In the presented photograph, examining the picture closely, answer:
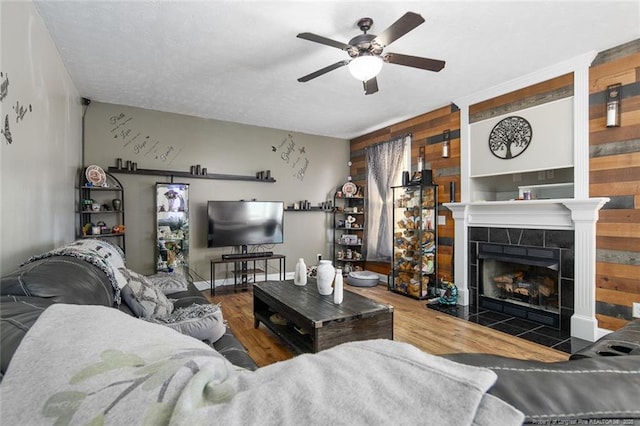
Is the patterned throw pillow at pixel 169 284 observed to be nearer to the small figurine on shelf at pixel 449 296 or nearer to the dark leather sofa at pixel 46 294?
the dark leather sofa at pixel 46 294

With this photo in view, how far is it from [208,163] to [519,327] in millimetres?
4404

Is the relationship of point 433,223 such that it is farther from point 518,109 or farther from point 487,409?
point 487,409

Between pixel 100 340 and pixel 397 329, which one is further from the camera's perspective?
pixel 397 329

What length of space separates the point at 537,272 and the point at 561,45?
2230 millimetres

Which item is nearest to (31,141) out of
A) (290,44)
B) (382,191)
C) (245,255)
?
(290,44)

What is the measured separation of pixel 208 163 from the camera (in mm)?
4602

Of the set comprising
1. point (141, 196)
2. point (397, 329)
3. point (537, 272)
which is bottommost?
point (397, 329)

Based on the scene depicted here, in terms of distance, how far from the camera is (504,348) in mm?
2592

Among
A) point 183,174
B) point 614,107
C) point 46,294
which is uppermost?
point 614,107

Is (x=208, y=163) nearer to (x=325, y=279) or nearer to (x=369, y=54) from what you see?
(x=325, y=279)

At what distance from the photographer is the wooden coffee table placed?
2.11 meters

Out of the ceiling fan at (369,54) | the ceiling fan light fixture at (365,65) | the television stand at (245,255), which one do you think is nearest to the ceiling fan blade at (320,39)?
the ceiling fan at (369,54)

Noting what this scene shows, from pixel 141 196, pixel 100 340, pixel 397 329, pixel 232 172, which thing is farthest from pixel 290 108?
pixel 100 340

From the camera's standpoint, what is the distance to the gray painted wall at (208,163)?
4031 mm
